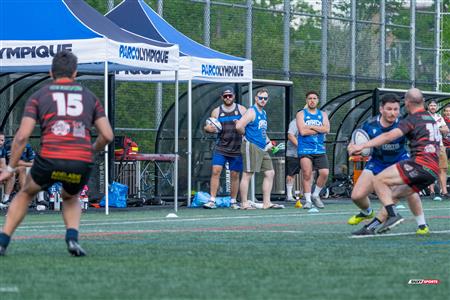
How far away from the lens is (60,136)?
33.9 ft

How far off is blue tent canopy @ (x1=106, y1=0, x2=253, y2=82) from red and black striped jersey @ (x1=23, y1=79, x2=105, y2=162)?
12064mm

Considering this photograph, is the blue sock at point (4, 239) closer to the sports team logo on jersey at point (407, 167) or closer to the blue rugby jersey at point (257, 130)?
the sports team logo on jersey at point (407, 167)

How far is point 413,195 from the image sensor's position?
45.7 feet

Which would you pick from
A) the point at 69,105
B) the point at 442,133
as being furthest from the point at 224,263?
the point at 442,133

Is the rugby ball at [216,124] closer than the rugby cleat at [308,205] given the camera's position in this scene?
No

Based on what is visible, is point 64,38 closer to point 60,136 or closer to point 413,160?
point 413,160

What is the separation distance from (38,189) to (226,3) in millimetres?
19968

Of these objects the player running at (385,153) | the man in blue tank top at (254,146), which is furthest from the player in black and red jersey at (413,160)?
the man in blue tank top at (254,146)

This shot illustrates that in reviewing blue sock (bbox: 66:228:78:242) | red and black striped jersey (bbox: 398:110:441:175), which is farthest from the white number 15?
red and black striped jersey (bbox: 398:110:441:175)

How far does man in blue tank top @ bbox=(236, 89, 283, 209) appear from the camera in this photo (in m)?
22.4

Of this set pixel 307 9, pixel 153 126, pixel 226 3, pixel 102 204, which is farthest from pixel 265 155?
pixel 307 9

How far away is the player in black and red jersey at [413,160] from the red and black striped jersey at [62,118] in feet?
12.3

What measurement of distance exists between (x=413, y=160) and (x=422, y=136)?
0.27 meters

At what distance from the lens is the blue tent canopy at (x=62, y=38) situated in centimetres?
1925
